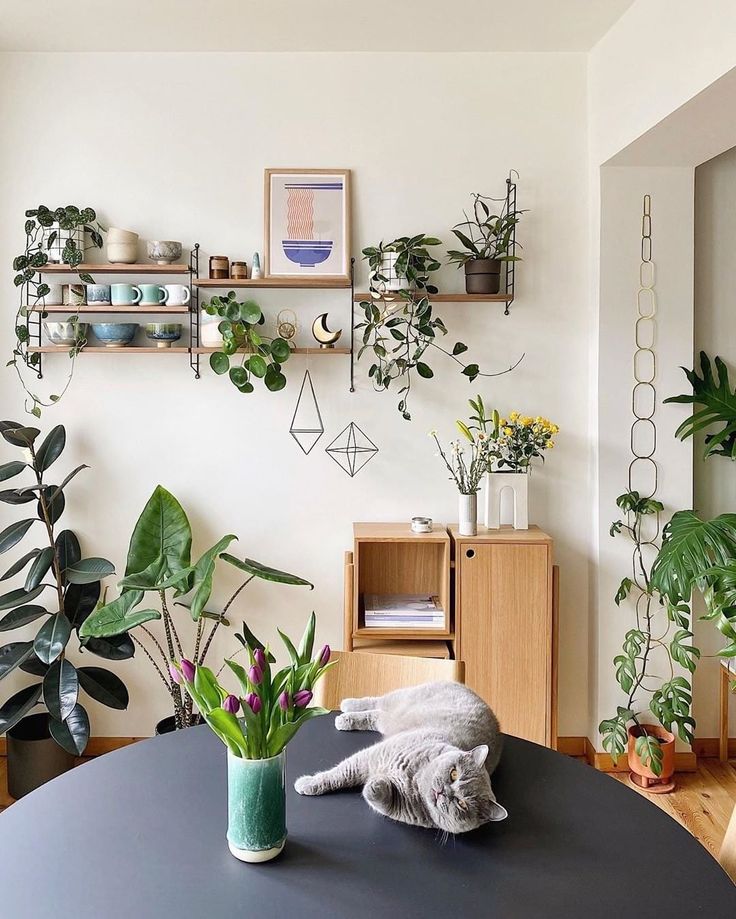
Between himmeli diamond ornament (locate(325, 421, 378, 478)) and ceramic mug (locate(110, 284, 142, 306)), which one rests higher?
ceramic mug (locate(110, 284, 142, 306))

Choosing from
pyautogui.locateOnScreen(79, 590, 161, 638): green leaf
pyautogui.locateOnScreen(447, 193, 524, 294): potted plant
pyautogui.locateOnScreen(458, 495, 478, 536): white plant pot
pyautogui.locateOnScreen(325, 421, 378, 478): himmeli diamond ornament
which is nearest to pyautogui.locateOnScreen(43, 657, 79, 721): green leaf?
pyautogui.locateOnScreen(79, 590, 161, 638): green leaf

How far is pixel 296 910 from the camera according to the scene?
110 centimetres

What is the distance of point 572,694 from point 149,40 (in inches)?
115

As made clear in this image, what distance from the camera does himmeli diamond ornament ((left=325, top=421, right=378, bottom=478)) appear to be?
3240 mm

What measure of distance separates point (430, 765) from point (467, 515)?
1743 millimetres

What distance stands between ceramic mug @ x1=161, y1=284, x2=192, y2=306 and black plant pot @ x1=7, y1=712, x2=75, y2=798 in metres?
1.59

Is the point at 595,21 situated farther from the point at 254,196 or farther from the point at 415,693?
the point at 415,693

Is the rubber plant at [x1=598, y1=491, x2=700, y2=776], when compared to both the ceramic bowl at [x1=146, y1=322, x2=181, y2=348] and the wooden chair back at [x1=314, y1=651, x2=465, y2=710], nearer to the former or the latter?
the wooden chair back at [x1=314, y1=651, x2=465, y2=710]

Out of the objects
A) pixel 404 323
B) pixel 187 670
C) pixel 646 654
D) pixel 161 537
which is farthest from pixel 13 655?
pixel 646 654

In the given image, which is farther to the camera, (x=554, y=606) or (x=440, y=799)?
(x=554, y=606)

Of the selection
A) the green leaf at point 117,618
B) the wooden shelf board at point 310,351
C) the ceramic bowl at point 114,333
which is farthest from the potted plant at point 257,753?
the ceramic bowl at point 114,333

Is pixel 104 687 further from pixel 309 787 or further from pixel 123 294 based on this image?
pixel 309 787

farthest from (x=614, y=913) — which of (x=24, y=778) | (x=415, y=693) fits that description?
(x=24, y=778)

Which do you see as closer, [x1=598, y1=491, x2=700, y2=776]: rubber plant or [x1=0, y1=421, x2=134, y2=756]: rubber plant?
[x1=0, y1=421, x2=134, y2=756]: rubber plant
